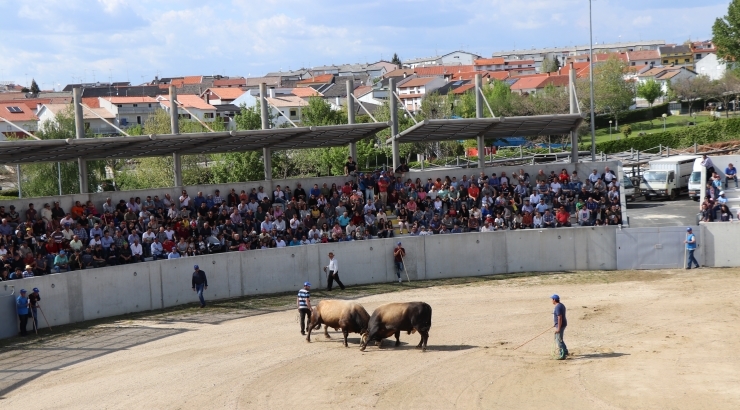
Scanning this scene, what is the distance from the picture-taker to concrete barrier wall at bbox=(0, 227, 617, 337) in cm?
2608

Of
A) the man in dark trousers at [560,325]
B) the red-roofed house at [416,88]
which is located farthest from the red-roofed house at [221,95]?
the man in dark trousers at [560,325]

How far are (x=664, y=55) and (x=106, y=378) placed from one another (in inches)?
7018

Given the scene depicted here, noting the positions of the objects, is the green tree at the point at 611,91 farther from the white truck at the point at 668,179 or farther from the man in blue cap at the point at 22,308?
the man in blue cap at the point at 22,308

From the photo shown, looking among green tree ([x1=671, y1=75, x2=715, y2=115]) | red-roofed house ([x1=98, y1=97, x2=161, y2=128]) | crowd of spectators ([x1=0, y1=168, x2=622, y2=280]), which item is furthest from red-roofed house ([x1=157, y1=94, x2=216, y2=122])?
crowd of spectators ([x1=0, y1=168, x2=622, y2=280])

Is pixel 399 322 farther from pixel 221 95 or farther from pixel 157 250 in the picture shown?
pixel 221 95

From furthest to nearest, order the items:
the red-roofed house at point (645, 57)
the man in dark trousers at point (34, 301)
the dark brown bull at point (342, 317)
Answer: the red-roofed house at point (645, 57), the man in dark trousers at point (34, 301), the dark brown bull at point (342, 317)

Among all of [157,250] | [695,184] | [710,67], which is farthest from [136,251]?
[710,67]

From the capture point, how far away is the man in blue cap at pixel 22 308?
2427cm

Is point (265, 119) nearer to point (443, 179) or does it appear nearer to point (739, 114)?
point (443, 179)

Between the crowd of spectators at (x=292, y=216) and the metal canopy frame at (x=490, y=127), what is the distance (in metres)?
2.02

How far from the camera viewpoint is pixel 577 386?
17.5 metres

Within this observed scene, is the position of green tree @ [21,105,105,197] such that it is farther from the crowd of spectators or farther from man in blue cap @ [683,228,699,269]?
man in blue cap @ [683,228,699,269]

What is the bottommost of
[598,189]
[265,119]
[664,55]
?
[598,189]

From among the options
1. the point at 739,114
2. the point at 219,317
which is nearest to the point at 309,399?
the point at 219,317
